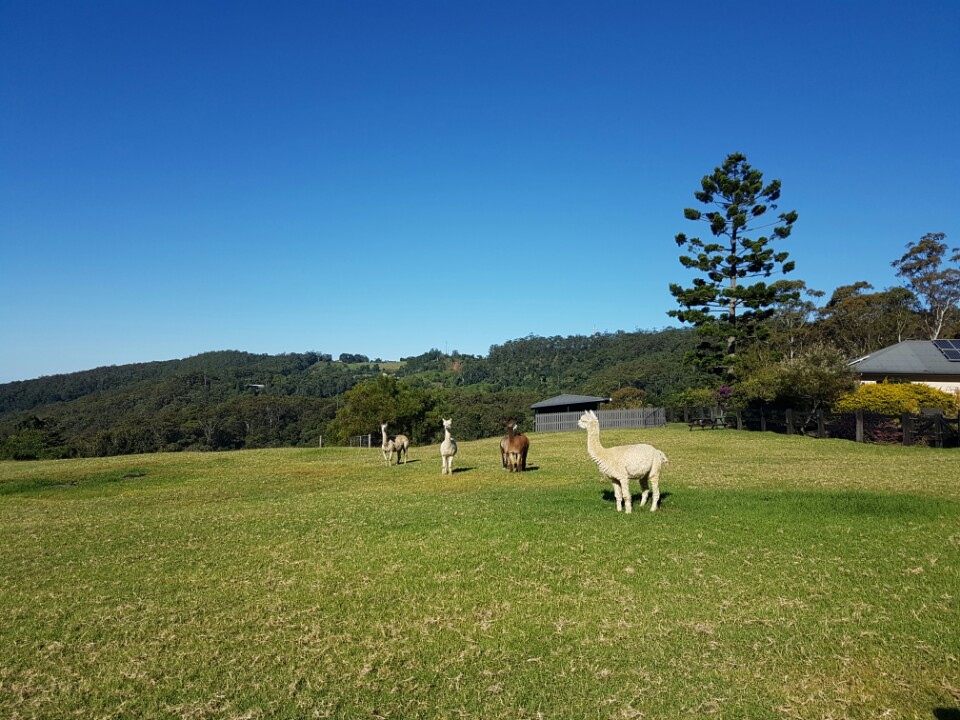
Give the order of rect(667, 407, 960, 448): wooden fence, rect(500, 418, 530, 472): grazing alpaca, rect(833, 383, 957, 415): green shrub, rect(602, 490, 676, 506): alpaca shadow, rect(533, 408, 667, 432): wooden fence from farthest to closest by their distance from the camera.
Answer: rect(533, 408, 667, 432): wooden fence → rect(833, 383, 957, 415): green shrub → rect(667, 407, 960, 448): wooden fence → rect(500, 418, 530, 472): grazing alpaca → rect(602, 490, 676, 506): alpaca shadow

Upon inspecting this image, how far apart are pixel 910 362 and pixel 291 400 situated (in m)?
104

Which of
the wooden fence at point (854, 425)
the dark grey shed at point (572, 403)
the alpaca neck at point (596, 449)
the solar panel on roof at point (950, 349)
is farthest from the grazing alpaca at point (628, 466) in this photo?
the dark grey shed at point (572, 403)

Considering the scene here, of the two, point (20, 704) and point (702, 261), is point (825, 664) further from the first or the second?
point (702, 261)

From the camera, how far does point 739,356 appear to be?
48.1 metres

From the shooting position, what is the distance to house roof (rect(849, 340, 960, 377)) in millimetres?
43125

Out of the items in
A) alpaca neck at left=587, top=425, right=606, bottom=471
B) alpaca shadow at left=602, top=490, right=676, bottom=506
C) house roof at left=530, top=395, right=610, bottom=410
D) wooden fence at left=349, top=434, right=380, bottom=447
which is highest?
house roof at left=530, top=395, right=610, bottom=410

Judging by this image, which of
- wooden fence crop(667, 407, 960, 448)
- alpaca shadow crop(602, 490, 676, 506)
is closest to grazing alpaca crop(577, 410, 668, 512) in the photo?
alpaca shadow crop(602, 490, 676, 506)

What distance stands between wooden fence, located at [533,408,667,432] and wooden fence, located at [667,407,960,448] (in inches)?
370

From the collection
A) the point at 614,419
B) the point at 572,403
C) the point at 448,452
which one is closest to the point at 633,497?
the point at 448,452

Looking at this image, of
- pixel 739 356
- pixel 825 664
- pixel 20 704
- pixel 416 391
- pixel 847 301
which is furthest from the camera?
pixel 416 391

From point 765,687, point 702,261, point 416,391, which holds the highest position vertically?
point 702,261

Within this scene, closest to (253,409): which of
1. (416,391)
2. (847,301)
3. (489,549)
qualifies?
(416,391)

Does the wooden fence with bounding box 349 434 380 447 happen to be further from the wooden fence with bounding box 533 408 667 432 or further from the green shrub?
the green shrub

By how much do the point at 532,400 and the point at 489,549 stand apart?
107377 mm
